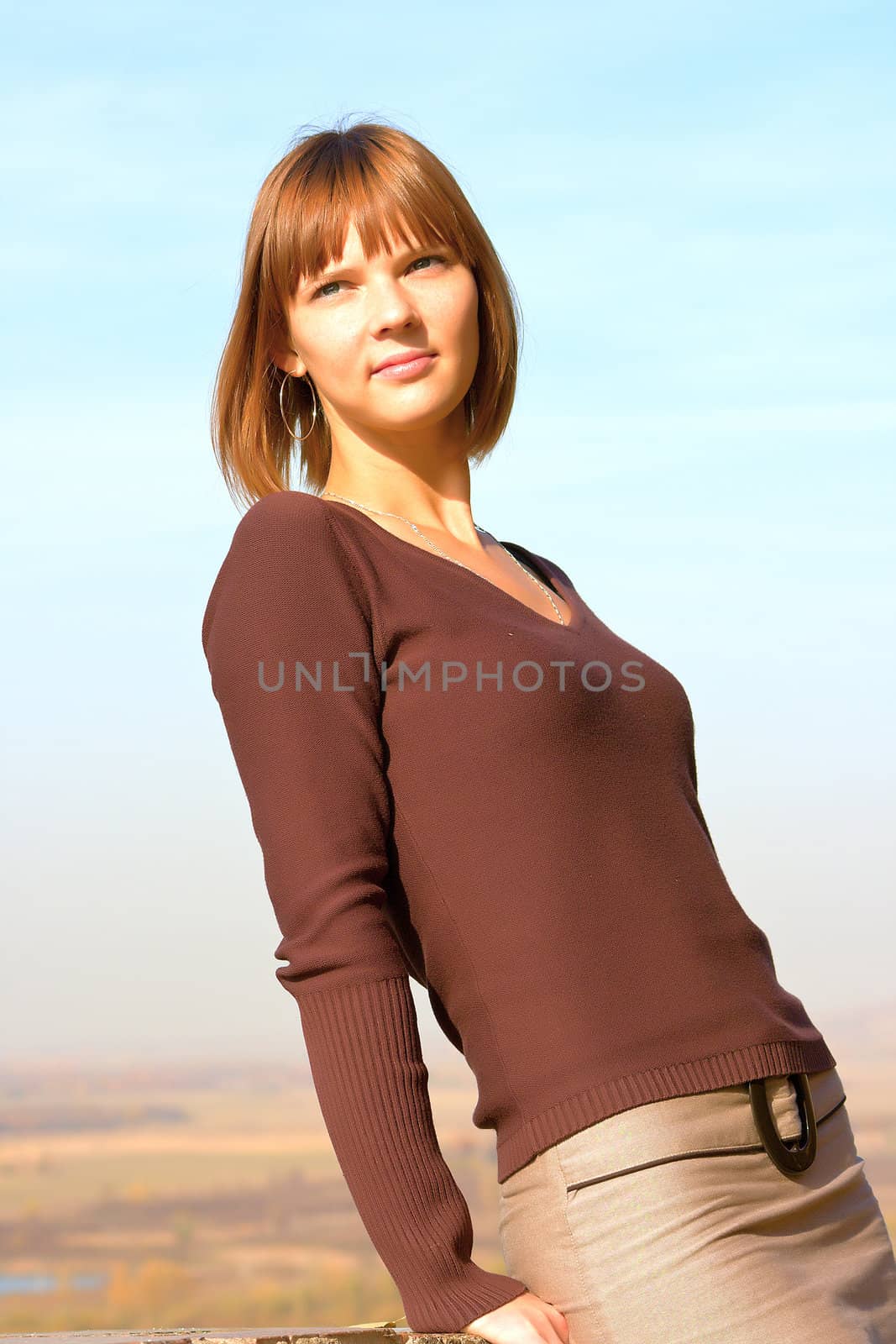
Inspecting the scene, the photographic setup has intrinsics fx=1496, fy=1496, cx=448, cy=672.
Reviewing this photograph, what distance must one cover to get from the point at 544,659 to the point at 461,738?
0.47 feet

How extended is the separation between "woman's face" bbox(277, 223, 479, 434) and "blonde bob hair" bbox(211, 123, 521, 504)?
0.02 metres

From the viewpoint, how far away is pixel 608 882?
4.97ft

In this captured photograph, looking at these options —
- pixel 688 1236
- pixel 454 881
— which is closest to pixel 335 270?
pixel 454 881

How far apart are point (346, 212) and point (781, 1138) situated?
1.18 metres

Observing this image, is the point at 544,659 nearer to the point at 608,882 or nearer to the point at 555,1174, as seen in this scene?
the point at 608,882

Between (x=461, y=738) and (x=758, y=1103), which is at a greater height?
(x=461, y=738)

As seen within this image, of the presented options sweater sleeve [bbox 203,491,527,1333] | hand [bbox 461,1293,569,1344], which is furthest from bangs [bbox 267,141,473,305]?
hand [bbox 461,1293,569,1344]

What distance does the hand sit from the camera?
136 centimetres

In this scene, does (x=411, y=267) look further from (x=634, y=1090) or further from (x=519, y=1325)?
(x=519, y=1325)

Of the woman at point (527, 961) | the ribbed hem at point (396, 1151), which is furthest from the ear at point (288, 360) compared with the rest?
the ribbed hem at point (396, 1151)

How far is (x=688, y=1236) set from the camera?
138cm

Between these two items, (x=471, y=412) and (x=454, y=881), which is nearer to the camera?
(x=454, y=881)

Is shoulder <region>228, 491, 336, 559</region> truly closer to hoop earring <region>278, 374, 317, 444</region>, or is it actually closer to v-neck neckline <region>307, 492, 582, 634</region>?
v-neck neckline <region>307, 492, 582, 634</region>

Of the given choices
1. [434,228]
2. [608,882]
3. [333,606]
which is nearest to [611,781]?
[608,882]
